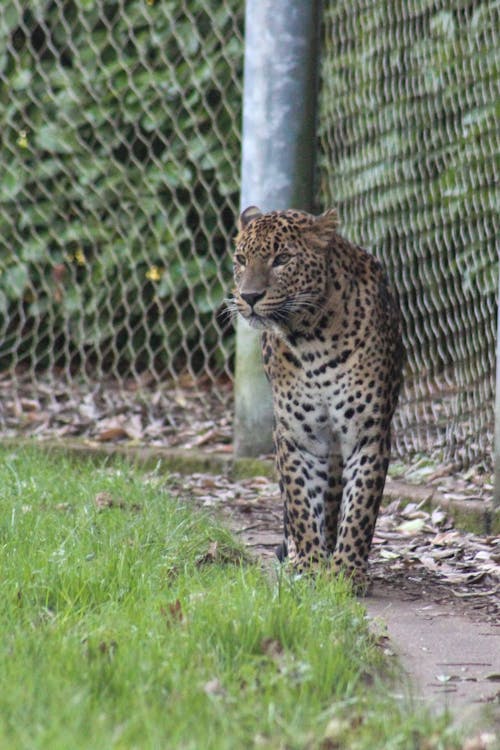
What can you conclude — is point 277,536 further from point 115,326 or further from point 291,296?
point 115,326

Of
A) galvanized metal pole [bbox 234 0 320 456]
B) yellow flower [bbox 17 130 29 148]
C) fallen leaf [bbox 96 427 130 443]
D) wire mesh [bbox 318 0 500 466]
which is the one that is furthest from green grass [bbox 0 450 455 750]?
yellow flower [bbox 17 130 29 148]

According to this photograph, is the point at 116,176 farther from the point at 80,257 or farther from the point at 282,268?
the point at 282,268

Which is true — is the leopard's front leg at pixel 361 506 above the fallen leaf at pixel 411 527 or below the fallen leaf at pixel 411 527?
above

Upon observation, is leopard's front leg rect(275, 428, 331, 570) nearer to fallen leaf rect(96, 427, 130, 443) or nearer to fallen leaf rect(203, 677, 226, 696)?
fallen leaf rect(203, 677, 226, 696)

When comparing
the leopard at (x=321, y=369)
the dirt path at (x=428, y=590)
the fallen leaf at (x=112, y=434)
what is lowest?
the dirt path at (x=428, y=590)

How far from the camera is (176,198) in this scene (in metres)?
8.01

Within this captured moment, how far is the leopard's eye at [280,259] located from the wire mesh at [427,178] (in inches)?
65.6

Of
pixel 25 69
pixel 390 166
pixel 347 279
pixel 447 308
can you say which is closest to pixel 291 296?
pixel 347 279

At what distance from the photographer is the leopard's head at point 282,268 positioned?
440cm

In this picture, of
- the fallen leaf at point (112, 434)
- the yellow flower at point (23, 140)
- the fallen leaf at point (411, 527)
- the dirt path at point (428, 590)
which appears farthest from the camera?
the yellow flower at point (23, 140)

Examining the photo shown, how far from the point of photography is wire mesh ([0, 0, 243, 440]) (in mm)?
7781

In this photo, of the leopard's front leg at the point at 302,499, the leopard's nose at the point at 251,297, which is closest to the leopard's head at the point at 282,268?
the leopard's nose at the point at 251,297

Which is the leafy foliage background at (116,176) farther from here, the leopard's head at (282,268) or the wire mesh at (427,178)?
the leopard's head at (282,268)

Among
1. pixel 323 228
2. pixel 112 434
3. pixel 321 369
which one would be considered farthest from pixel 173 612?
pixel 112 434
